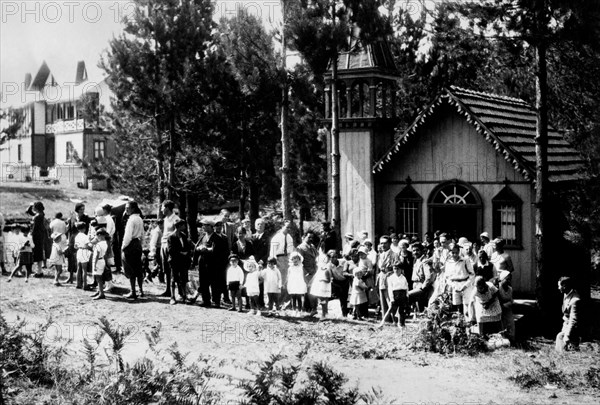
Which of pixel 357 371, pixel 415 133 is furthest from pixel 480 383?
pixel 415 133

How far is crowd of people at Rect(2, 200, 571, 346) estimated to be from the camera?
14.3 m

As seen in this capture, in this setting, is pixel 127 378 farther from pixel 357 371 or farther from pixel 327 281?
pixel 327 281

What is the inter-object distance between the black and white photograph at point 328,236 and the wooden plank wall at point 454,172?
0.15 feet

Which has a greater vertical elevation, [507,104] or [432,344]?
[507,104]

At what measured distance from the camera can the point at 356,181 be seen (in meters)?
21.0

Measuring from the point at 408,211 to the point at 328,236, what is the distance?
11.8ft

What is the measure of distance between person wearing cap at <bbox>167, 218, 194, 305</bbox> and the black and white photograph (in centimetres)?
5

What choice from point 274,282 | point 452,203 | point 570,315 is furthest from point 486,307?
point 452,203

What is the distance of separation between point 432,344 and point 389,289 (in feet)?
6.04

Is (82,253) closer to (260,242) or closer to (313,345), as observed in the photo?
(260,242)

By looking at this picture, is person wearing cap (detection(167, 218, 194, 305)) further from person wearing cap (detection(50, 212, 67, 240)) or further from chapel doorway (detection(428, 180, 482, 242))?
chapel doorway (detection(428, 180, 482, 242))

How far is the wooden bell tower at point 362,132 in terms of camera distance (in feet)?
68.7

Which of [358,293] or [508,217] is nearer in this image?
[358,293]

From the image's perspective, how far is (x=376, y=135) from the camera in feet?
69.3
